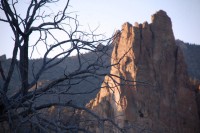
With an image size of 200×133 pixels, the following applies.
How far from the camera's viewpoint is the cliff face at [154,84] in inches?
A: 742

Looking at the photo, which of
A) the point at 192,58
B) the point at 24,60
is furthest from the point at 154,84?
the point at 192,58

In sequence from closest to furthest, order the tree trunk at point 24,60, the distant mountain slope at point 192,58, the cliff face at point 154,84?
the tree trunk at point 24,60
the cliff face at point 154,84
the distant mountain slope at point 192,58

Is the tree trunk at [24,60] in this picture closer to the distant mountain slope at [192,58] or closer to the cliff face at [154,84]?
the cliff face at [154,84]

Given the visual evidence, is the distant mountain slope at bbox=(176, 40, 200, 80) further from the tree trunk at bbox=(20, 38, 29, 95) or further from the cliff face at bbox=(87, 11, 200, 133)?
the tree trunk at bbox=(20, 38, 29, 95)

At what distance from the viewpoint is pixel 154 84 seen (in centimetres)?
1934

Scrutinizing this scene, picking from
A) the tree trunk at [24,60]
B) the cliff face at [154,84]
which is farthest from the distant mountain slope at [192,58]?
the tree trunk at [24,60]

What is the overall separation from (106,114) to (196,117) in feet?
19.8

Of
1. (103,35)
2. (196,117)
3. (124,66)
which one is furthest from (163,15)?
(103,35)

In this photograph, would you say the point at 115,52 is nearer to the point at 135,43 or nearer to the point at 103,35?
the point at 135,43

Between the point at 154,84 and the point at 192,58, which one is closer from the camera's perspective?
the point at 154,84

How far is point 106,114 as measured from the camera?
1984cm

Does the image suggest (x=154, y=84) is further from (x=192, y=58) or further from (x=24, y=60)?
(x=192, y=58)

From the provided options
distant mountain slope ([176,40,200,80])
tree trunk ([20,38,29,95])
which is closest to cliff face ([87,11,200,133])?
tree trunk ([20,38,29,95])

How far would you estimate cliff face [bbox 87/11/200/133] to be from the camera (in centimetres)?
1886
